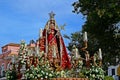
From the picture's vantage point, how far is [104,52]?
25984 mm

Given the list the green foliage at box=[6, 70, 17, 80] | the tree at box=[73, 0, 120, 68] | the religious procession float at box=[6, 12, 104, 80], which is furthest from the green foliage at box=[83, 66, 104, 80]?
the tree at box=[73, 0, 120, 68]

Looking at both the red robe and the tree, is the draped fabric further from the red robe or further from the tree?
the tree

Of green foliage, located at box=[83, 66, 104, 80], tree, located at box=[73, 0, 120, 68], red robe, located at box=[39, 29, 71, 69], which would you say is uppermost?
tree, located at box=[73, 0, 120, 68]

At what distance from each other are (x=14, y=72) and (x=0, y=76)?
139 ft

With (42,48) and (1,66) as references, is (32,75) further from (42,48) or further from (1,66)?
(1,66)

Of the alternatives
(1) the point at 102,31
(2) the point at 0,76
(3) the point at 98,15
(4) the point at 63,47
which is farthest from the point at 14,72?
(2) the point at 0,76

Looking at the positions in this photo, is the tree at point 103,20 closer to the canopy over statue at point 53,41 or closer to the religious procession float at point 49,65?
the canopy over statue at point 53,41

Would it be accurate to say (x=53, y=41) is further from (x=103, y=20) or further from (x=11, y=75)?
(x=103, y=20)

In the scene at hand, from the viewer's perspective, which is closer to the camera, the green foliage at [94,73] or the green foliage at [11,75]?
the green foliage at [94,73]

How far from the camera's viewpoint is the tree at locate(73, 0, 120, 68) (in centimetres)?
2250

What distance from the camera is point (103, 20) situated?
78.5ft

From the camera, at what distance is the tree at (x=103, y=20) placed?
2250cm

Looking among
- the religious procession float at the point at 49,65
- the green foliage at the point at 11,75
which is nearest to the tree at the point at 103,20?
the religious procession float at the point at 49,65

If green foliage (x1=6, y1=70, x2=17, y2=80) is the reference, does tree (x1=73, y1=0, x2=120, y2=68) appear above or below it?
above
